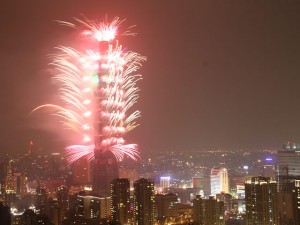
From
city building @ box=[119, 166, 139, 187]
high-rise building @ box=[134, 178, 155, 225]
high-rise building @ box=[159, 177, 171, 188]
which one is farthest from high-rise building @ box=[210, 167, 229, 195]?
high-rise building @ box=[134, 178, 155, 225]

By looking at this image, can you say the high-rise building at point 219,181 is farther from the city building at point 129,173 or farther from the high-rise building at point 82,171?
the high-rise building at point 82,171

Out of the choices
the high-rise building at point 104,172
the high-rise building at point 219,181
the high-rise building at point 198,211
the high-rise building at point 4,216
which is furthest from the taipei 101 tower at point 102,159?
the high-rise building at point 219,181

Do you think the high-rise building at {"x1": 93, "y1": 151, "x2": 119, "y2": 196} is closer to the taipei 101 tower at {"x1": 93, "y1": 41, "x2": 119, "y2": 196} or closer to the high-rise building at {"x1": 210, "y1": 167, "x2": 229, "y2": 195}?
the taipei 101 tower at {"x1": 93, "y1": 41, "x2": 119, "y2": 196}

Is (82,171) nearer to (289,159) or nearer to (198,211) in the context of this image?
(198,211)

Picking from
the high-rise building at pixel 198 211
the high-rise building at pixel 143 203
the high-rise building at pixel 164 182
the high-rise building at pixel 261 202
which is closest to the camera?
the high-rise building at pixel 261 202

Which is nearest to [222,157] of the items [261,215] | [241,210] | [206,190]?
[206,190]

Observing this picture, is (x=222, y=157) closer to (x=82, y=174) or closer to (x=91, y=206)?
(x=82, y=174)
